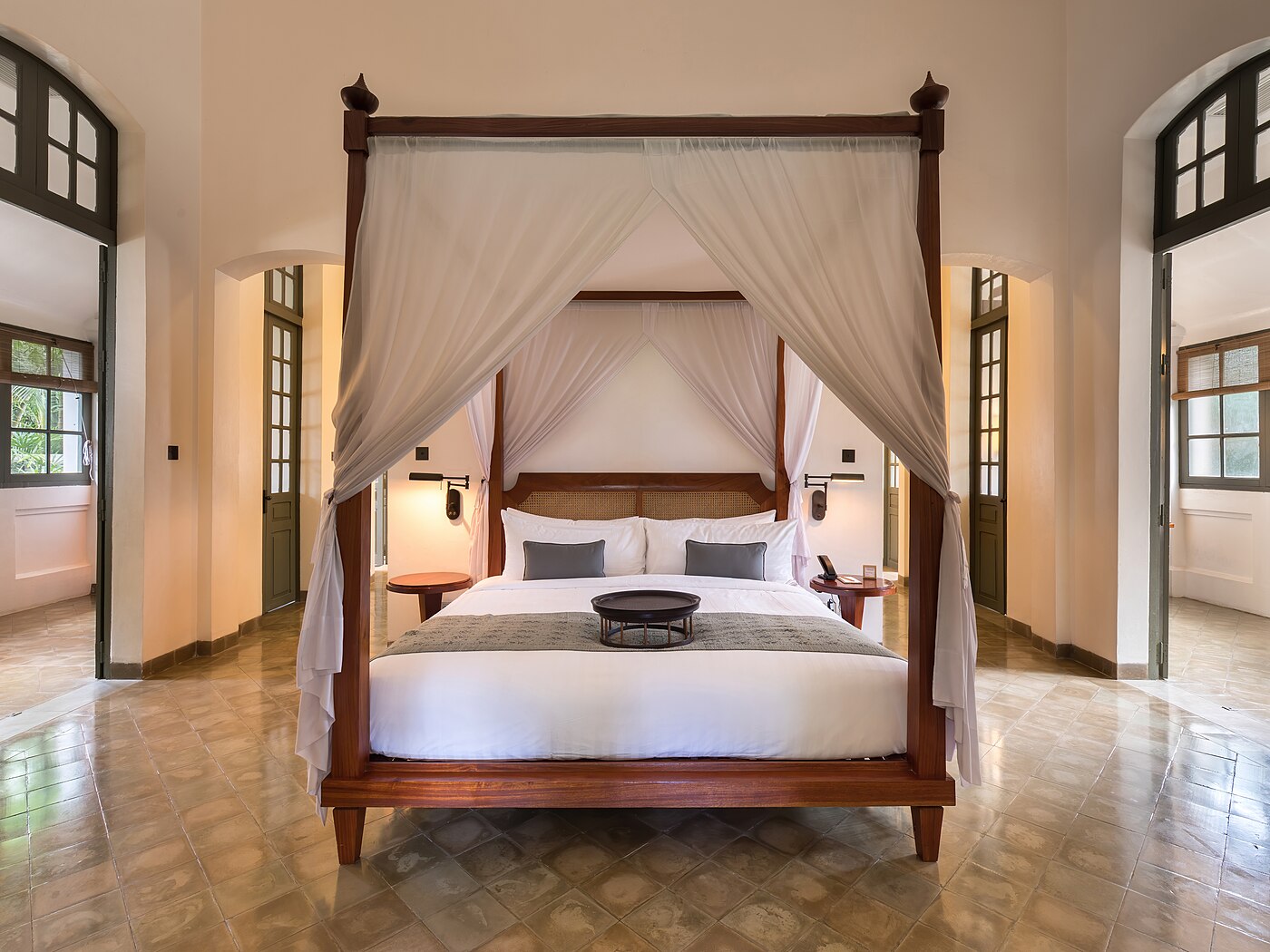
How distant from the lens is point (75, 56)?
3.58m

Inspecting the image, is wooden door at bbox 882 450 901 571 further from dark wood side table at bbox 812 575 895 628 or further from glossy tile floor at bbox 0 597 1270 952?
glossy tile floor at bbox 0 597 1270 952

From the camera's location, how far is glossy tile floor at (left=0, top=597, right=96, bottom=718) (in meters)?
3.78

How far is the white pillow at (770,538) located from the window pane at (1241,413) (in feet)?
15.0

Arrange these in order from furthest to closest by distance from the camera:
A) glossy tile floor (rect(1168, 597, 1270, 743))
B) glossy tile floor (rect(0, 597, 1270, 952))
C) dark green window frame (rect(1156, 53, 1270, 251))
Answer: glossy tile floor (rect(1168, 597, 1270, 743)), dark green window frame (rect(1156, 53, 1270, 251)), glossy tile floor (rect(0, 597, 1270, 952))

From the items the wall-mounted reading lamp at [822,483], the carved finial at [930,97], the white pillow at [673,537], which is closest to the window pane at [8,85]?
the white pillow at [673,537]

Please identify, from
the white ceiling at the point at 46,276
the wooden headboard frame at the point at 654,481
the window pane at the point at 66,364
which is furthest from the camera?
the window pane at the point at 66,364

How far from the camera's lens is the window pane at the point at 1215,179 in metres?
3.60

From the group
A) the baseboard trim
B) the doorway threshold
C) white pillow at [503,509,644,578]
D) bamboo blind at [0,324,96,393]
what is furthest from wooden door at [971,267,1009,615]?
bamboo blind at [0,324,96,393]

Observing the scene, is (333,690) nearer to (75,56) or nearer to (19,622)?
(75,56)

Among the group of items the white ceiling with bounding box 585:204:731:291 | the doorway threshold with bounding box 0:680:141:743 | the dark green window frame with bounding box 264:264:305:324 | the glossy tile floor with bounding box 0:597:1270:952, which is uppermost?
the dark green window frame with bounding box 264:264:305:324

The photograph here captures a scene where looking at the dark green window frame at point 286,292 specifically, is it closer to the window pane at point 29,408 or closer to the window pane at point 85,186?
the window pane at point 85,186

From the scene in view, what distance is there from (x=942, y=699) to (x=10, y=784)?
376 centimetres

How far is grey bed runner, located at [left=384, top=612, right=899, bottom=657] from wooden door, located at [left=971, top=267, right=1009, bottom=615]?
3.43m

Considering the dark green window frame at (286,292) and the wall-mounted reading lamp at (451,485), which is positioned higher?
the dark green window frame at (286,292)
